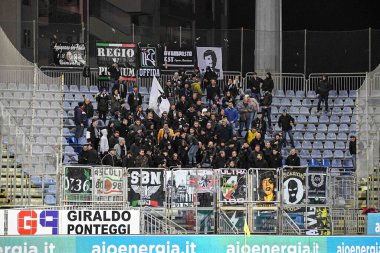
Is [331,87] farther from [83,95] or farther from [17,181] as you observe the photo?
[17,181]

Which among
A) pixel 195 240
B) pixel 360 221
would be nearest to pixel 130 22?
pixel 360 221

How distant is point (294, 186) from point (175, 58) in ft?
43.4

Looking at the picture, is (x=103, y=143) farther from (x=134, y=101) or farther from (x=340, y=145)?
(x=340, y=145)

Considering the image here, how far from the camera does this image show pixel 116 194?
32938 millimetres

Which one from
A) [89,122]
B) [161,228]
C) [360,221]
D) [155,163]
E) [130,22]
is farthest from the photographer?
[130,22]

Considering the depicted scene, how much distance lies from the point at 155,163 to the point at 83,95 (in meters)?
8.04

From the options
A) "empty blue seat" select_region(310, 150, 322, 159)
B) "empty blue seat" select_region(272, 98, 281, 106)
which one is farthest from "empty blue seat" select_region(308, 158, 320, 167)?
"empty blue seat" select_region(272, 98, 281, 106)

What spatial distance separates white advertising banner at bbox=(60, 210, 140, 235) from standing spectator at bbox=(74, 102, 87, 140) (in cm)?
1307

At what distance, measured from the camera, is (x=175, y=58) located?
45.8m

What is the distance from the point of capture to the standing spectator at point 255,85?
147ft

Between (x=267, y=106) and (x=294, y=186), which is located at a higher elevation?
(x=267, y=106)

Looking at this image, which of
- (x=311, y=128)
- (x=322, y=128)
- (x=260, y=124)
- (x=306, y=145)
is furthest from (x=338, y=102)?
(x=260, y=124)

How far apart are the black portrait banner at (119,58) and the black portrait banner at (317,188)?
12.9m

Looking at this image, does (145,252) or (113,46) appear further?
(113,46)
